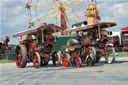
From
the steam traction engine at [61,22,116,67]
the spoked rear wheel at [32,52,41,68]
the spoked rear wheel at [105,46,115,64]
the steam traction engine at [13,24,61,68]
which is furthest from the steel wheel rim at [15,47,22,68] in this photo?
the spoked rear wheel at [105,46,115,64]

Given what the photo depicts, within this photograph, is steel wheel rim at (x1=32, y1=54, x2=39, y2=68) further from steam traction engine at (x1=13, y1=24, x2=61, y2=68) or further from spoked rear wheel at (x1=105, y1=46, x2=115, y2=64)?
spoked rear wheel at (x1=105, y1=46, x2=115, y2=64)

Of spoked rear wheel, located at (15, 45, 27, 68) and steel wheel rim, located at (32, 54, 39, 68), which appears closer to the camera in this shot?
steel wheel rim, located at (32, 54, 39, 68)

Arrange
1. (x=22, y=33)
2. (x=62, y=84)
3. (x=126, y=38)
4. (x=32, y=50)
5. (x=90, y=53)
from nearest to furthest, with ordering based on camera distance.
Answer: (x=62, y=84), (x=90, y=53), (x=32, y=50), (x=22, y=33), (x=126, y=38)

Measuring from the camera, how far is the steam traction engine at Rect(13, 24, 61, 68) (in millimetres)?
15758

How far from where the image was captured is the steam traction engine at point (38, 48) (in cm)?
1576

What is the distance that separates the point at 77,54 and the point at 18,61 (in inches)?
209

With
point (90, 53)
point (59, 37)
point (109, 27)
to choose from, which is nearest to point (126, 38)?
point (59, 37)

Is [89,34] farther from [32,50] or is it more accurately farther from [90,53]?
[32,50]

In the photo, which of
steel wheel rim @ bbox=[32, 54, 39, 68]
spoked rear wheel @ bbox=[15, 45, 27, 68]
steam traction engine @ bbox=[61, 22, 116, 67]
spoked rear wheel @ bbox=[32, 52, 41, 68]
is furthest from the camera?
spoked rear wheel @ bbox=[15, 45, 27, 68]

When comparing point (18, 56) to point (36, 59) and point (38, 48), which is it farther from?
point (36, 59)

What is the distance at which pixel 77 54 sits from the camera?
15.6m

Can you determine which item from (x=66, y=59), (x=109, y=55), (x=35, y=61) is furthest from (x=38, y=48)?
(x=109, y=55)

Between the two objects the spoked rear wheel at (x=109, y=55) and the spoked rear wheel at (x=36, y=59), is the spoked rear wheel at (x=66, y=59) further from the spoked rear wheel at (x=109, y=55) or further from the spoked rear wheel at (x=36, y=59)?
the spoked rear wheel at (x=109, y=55)

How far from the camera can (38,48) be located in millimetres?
16047
